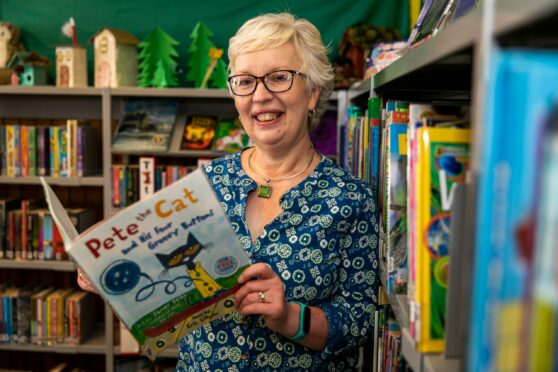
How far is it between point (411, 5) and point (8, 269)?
2.72 meters

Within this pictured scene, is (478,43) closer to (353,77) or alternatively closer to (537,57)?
(537,57)

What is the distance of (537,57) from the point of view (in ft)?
1.39

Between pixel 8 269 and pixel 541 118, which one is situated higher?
pixel 541 118

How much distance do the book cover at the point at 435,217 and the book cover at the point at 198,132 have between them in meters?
2.19

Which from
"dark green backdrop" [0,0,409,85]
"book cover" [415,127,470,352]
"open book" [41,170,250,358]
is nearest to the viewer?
"book cover" [415,127,470,352]

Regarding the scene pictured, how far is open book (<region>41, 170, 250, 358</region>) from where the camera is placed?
89 cm

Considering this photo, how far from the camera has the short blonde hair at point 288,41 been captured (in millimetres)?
1430

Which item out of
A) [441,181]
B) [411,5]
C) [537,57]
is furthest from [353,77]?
[537,57]

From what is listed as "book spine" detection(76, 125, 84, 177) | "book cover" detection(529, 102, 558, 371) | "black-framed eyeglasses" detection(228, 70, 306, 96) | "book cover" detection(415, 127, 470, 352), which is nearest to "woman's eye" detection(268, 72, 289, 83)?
"black-framed eyeglasses" detection(228, 70, 306, 96)

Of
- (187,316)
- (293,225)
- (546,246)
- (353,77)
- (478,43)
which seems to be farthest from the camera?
(353,77)

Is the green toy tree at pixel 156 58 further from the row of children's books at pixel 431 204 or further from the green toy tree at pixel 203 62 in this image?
the row of children's books at pixel 431 204

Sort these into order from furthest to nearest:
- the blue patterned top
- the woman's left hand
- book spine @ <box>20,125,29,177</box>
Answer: book spine @ <box>20,125,29,177</box>, the blue patterned top, the woman's left hand

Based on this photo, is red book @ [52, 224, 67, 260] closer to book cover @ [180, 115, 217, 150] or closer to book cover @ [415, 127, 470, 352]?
book cover @ [180, 115, 217, 150]

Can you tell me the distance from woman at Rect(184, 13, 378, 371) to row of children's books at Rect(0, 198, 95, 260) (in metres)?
1.64
